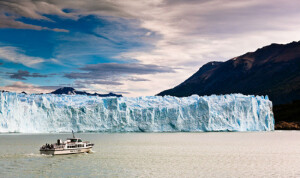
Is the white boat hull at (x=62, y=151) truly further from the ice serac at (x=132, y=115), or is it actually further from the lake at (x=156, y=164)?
the ice serac at (x=132, y=115)

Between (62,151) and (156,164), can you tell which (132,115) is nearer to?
(62,151)

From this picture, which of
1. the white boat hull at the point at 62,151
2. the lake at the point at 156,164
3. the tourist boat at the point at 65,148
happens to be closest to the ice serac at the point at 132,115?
the lake at the point at 156,164

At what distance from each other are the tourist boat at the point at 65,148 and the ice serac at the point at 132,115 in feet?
85.0

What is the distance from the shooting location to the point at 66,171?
996 inches

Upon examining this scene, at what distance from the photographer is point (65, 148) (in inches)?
1383

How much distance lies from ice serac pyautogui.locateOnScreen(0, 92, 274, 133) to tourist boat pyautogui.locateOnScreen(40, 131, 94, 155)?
25.9 m

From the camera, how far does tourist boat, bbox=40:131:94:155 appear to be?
113 feet

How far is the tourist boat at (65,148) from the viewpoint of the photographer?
3456 centimetres

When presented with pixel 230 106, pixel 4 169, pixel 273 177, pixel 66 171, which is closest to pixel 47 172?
pixel 66 171

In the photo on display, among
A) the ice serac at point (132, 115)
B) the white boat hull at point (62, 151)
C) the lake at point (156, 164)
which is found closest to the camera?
the lake at point (156, 164)

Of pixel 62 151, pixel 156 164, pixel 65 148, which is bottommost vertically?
pixel 156 164

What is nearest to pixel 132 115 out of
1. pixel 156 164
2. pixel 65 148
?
pixel 65 148

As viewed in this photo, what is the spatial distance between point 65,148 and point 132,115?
28639 mm

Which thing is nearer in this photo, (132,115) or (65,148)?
(65,148)
